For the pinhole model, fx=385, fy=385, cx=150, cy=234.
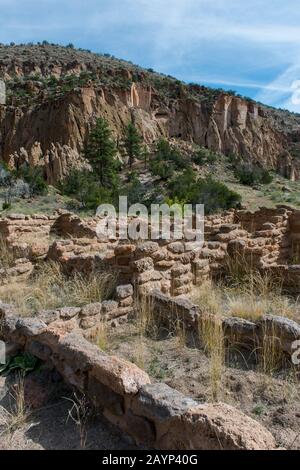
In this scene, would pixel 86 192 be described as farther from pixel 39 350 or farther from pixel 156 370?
pixel 156 370

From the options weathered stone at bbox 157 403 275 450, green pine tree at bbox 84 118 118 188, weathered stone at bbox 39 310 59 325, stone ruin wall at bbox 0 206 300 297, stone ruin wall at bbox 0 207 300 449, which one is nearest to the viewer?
weathered stone at bbox 157 403 275 450

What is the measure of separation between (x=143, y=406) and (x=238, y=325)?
164cm

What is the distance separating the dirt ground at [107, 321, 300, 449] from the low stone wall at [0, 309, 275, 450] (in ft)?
1.69

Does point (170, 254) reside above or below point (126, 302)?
above

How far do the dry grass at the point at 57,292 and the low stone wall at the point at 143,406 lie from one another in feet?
4.09

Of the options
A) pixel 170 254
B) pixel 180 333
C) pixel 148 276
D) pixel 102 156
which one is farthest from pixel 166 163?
pixel 180 333

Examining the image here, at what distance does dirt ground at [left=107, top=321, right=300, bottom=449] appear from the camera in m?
2.75

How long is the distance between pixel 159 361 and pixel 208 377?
1.93ft

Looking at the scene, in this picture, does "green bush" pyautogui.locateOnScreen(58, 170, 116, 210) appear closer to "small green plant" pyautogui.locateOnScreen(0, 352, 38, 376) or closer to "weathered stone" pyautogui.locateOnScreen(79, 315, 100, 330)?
"weathered stone" pyautogui.locateOnScreen(79, 315, 100, 330)

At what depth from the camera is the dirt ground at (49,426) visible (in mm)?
2678

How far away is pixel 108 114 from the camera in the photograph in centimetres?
4819

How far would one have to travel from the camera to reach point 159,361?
3758 mm

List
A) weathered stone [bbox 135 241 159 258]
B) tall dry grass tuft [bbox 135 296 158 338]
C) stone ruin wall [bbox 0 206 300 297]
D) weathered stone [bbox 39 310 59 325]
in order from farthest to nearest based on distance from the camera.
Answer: stone ruin wall [bbox 0 206 300 297] → weathered stone [bbox 135 241 159 258] → tall dry grass tuft [bbox 135 296 158 338] → weathered stone [bbox 39 310 59 325]

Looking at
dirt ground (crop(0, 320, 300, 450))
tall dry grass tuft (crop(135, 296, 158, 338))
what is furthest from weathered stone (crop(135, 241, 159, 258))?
dirt ground (crop(0, 320, 300, 450))
